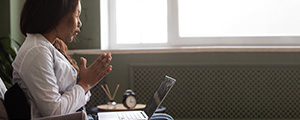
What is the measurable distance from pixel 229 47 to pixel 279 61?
18.7 inches

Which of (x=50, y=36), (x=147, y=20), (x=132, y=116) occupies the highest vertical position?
(x=147, y=20)

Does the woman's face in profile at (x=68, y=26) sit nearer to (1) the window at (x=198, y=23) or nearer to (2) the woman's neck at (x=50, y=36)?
(2) the woman's neck at (x=50, y=36)

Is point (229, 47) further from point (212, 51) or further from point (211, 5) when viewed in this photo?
point (211, 5)

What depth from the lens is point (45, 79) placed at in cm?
130

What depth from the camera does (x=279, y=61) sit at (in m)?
3.65

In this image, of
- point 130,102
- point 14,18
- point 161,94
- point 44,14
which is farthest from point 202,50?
point 44,14

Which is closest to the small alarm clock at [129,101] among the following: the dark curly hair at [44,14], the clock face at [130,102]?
the clock face at [130,102]

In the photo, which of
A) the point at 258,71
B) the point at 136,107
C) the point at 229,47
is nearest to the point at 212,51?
the point at 229,47

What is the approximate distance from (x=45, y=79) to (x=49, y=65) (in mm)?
54

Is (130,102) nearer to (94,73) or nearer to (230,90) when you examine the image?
(230,90)

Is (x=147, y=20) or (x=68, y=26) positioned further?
(x=147, y=20)

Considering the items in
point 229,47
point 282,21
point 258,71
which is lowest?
point 258,71

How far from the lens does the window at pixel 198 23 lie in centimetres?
389

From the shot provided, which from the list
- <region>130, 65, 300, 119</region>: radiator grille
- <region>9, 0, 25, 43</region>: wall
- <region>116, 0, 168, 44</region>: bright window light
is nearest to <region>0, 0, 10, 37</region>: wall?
<region>9, 0, 25, 43</region>: wall
